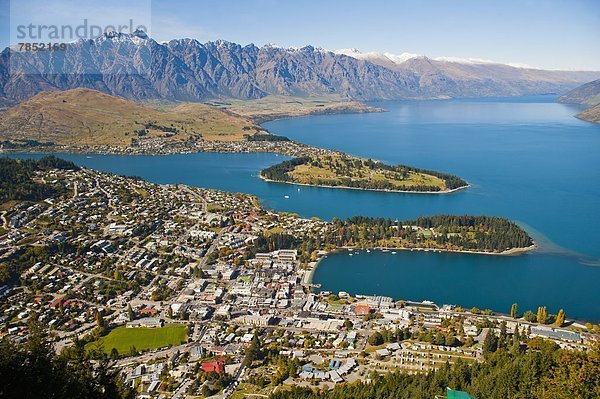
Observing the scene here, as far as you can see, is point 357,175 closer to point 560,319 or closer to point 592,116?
point 560,319

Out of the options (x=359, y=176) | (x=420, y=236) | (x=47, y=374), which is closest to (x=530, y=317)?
(x=420, y=236)

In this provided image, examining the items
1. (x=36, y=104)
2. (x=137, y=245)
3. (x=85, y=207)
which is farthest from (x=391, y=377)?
(x=36, y=104)

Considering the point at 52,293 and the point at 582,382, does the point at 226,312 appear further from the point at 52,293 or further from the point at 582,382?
the point at 582,382

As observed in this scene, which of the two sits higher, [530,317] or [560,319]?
[560,319]

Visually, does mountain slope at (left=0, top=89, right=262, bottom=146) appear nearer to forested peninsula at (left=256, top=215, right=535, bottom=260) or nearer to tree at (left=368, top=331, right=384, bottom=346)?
forested peninsula at (left=256, top=215, right=535, bottom=260)

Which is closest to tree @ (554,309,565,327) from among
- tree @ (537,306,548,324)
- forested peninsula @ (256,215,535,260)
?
tree @ (537,306,548,324)
